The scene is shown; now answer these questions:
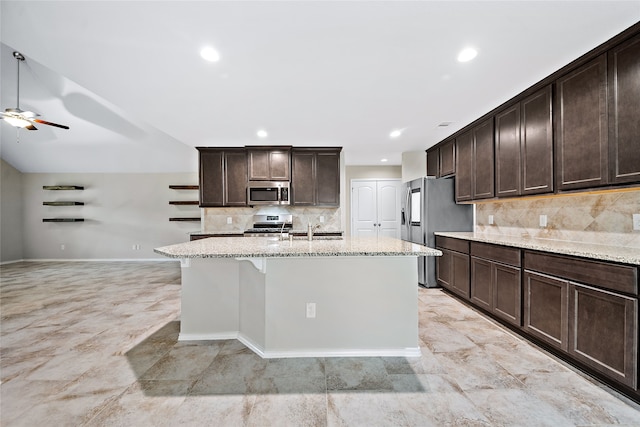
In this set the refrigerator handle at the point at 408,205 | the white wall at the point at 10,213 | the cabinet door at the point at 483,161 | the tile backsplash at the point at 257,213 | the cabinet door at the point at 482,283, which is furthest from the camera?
the white wall at the point at 10,213

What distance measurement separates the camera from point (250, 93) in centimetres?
291

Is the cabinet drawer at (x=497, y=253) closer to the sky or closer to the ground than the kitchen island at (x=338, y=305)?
closer to the sky

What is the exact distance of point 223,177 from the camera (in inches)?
200

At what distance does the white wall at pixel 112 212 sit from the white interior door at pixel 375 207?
408cm

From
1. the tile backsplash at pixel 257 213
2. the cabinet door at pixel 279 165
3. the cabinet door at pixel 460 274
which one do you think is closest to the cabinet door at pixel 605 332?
the cabinet door at pixel 460 274

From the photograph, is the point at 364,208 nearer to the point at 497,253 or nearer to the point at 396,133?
the point at 396,133

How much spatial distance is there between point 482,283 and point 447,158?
6.92 feet

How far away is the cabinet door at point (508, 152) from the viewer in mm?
2990

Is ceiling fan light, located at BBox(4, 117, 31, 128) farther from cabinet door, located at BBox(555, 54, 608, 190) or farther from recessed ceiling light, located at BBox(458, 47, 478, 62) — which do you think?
cabinet door, located at BBox(555, 54, 608, 190)

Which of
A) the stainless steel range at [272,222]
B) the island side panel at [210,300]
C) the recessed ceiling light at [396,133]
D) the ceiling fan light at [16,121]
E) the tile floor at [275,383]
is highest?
the ceiling fan light at [16,121]

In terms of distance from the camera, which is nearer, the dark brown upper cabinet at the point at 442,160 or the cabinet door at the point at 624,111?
the cabinet door at the point at 624,111

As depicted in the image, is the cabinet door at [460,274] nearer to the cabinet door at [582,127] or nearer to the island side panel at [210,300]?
the cabinet door at [582,127]

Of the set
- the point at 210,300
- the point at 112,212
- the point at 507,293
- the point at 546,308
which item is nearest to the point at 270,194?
the point at 210,300

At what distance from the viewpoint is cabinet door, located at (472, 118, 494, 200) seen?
11.3 feet
